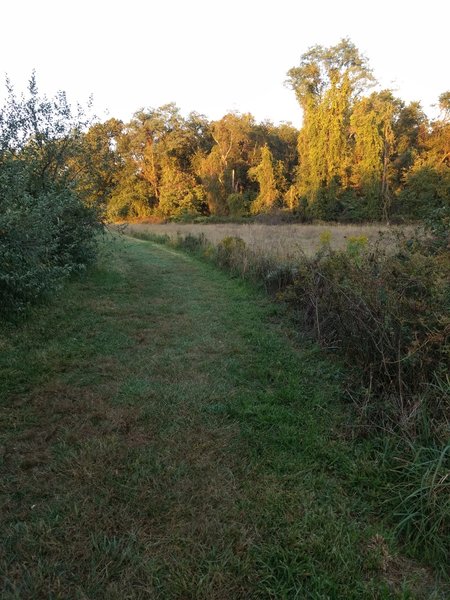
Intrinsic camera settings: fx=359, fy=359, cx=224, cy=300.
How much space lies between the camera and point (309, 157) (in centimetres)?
3006

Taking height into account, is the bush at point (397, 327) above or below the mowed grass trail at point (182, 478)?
above

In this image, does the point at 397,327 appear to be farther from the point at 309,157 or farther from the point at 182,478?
the point at 309,157

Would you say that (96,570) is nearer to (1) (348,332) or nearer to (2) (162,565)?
(2) (162,565)

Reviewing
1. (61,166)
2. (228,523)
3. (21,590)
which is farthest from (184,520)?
Result: (61,166)

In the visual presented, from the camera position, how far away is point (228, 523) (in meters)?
2.25

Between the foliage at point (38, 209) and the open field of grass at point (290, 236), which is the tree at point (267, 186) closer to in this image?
the open field of grass at point (290, 236)

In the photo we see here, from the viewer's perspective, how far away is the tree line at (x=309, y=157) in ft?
89.9

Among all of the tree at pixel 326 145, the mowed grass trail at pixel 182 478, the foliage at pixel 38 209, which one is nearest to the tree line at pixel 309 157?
the tree at pixel 326 145

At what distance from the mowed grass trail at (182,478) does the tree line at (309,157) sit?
13.2 m

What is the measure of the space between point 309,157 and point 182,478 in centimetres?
3137

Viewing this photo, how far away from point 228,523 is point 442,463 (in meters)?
1.51

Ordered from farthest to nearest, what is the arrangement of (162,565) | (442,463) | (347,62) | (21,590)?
(347,62) → (442,463) → (162,565) → (21,590)

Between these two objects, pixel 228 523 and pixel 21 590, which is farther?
pixel 228 523

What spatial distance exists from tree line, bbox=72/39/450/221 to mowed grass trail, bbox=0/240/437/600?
43.3ft
